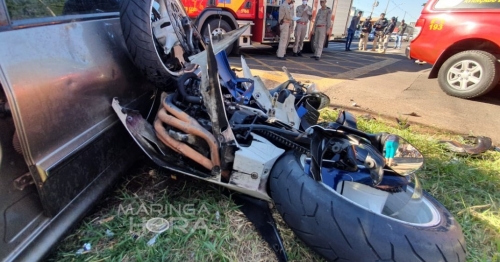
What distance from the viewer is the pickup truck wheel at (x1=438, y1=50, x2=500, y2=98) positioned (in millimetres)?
4184

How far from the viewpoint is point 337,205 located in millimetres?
1230

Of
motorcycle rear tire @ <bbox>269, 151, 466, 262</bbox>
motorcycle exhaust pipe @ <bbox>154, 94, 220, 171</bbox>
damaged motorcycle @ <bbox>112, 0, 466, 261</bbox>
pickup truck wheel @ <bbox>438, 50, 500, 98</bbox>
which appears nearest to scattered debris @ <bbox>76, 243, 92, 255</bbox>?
damaged motorcycle @ <bbox>112, 0, 466, 261</bbox>

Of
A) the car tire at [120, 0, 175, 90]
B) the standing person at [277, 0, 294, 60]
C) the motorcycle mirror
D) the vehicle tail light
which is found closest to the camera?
the motorcycle mirror

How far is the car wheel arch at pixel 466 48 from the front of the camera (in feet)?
13.9

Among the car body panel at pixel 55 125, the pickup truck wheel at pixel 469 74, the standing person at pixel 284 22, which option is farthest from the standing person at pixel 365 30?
the car body panel at pixel 55 125

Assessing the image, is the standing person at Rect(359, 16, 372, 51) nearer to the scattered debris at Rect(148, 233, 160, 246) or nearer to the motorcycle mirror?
the motorcycle mirror

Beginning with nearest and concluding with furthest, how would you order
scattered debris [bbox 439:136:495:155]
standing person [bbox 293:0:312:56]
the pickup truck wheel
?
1. scattered debris [bbox 439:136:495:155]
2. the pickup truck wheel
3. standing person [bbox 293:0:312:56]

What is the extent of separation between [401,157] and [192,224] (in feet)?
3.77

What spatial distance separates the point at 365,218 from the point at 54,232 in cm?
133

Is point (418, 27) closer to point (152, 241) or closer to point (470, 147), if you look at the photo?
point (470, 147)

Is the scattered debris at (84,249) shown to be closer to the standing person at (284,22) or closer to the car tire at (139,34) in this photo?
the car tire at (139,34)

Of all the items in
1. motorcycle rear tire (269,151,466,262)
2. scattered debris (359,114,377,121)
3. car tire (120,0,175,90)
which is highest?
car tire (120,0,175,90)

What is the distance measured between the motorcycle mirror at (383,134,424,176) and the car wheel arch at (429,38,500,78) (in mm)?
4133

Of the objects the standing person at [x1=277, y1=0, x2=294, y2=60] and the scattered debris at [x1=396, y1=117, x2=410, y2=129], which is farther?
the standing person at [x1=277, y1=0, x2=294, y2=60]
